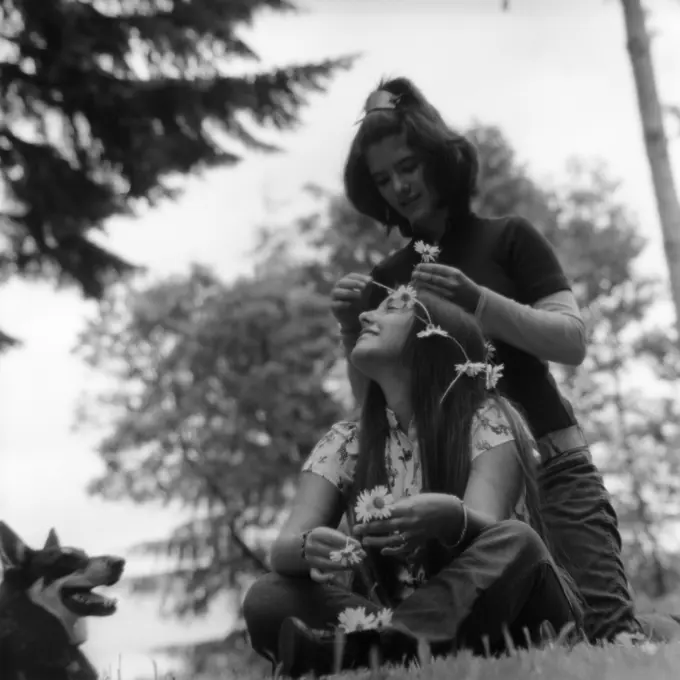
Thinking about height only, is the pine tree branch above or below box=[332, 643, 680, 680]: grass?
above

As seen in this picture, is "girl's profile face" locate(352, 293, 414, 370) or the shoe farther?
"girl's profile face" locate(352, 293, 414, 370)

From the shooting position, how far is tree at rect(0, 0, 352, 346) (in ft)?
29.8

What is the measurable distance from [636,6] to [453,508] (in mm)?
7313

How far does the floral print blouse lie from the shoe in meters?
0.28

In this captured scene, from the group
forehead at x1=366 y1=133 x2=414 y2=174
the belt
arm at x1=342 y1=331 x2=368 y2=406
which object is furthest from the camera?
the belt

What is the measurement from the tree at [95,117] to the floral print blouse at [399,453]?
6.49 m

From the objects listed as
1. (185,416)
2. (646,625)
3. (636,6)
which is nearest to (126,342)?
(185,416)

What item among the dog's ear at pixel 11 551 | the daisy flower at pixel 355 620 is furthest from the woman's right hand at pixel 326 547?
the dog's ear at pixel 11 551

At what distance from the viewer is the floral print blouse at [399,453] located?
2916 mm

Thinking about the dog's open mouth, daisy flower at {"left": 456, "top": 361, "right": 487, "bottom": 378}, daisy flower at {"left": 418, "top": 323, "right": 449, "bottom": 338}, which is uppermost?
daisy flower at {"left": 418, "top": 323, "right": 449, "bottom": 338}

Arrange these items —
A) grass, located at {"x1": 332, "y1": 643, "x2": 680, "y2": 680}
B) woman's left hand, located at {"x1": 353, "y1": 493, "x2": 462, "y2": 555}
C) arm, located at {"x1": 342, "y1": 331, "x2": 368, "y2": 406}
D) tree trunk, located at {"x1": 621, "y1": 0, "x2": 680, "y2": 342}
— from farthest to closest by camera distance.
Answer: tree trunk, located at {"x1": 621, "y1": 0, "x2": 680, "y2": 342} → arm, located at {"x1": 342, "y1": 331, "x2": 368, "y2": 406} → woman's left hand, located at {"x1": 353, "y1": 493, "x2": 462, "y2": 555} → grass, located at {"x1": 332, "y1": 643, "x2": 680, "y2": 680}

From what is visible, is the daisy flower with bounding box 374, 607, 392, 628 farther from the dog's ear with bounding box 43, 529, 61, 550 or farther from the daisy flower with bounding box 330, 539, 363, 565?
the dog's ear with bounding box 43, 529, 61, 550

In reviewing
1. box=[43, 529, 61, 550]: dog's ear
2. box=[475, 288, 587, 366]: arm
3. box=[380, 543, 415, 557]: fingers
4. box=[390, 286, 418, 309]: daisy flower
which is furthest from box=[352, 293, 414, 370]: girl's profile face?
box=[43, 529, 61, 550]: dog's ear

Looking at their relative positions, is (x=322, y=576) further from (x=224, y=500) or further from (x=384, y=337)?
(x=224, y=500)
